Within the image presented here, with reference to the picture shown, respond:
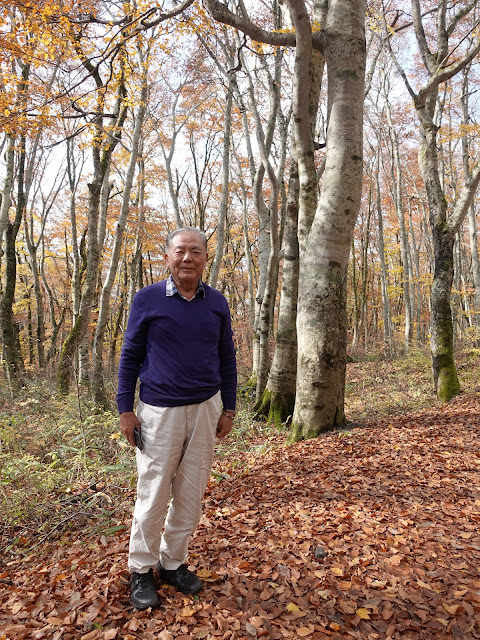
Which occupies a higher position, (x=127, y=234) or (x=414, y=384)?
(x=127, y=234)

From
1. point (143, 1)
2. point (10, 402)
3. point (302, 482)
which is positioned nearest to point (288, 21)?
point (143, 1)

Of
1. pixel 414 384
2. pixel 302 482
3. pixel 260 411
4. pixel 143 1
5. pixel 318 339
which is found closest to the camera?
pixel 302 482

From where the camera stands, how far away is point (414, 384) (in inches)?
382

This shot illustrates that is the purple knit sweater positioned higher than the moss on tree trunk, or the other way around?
the purple knit sweater

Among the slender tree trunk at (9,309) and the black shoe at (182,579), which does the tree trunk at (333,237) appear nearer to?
the black shoe at (182,579)

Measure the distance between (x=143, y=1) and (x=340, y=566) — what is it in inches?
373

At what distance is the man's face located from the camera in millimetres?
2279

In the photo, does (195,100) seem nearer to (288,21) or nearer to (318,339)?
(288,21)

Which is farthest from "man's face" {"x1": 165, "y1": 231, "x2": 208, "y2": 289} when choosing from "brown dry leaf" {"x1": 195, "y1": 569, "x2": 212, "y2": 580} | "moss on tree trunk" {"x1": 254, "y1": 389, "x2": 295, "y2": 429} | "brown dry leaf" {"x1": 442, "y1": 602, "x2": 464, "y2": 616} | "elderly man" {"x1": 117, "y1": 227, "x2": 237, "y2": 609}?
"moss on tree trunk" {"x1": 254, "y1": 389, "x2": 295, "y2": 429}

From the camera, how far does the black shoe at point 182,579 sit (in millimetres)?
2322

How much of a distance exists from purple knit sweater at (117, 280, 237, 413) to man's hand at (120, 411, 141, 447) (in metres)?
0.05

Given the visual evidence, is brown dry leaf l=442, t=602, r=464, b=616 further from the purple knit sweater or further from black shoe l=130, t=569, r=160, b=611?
the purple knit sweater

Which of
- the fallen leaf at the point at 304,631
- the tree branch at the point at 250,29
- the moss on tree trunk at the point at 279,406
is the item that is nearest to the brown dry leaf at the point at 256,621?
the fallen leaf at the point at 304,631

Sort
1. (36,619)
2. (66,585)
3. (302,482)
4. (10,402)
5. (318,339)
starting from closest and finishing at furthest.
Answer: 1. (36,619)
2. (66,585)
3. (302,482)
4. (318,339)
5. (10,402)
